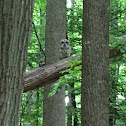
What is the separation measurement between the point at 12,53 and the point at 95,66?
1982 mm

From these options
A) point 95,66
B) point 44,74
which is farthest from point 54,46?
point 95,66

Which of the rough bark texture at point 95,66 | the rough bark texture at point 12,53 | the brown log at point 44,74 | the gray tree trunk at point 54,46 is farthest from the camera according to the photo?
the gray tree trunk at point 54,46

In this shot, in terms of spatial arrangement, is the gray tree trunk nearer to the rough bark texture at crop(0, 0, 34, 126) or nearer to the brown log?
the brown log

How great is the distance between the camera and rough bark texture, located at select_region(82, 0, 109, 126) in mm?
3514

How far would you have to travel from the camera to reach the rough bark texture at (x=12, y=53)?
1775mm

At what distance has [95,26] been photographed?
12.0ft

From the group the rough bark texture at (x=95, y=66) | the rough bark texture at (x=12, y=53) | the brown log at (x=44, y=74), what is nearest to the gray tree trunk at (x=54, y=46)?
the brown log at (x=44, y=74)

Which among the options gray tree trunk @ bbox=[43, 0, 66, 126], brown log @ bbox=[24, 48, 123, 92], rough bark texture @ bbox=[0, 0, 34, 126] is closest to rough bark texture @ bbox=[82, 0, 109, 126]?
brown log @ bbox=[24, 48, 123, 92]

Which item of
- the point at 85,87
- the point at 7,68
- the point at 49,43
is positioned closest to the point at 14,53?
the point at 7,68

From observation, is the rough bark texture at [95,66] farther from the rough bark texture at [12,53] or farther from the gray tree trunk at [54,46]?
the gray tree trunk at [54,46]

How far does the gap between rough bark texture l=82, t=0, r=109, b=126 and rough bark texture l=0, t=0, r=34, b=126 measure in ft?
6.03

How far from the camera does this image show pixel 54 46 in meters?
5.88

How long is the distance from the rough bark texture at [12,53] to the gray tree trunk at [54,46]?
12.8ft

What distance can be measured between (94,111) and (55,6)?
3.44 m
